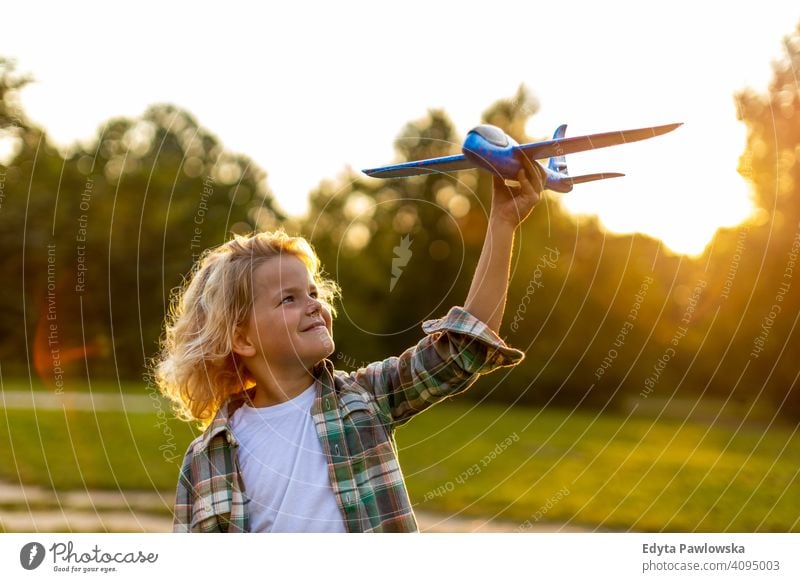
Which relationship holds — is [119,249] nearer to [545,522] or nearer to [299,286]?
[545,522]

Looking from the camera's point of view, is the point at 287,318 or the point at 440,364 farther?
the point at 287,318

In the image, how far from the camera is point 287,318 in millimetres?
3182

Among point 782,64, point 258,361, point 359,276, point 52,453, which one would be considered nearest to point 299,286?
point 258,361

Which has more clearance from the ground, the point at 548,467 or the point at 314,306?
the point at 314,306

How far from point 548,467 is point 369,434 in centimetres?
969

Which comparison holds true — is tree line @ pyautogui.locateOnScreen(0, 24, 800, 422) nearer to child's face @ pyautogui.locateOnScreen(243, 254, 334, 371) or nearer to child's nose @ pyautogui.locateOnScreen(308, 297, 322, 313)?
child's face @ pyautogui.locateOnScreen(243, 254, 334, 371)

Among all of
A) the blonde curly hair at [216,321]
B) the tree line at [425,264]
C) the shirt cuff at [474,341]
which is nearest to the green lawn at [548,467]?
the tree line at [425,264]

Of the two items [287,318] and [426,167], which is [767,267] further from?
[287,318]

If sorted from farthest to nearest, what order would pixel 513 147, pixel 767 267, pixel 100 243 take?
pixel 100 243, pixel 767 267, pixel 513 147

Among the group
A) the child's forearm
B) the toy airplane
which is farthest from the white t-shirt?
the toy airplane

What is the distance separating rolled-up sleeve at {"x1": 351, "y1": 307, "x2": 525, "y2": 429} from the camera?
9.66 ft

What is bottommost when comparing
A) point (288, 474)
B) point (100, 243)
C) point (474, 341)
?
point (288, 474)

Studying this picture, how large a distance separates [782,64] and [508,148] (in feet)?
23.0

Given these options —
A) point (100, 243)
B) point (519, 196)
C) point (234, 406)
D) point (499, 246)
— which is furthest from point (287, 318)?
point (100, 243)
